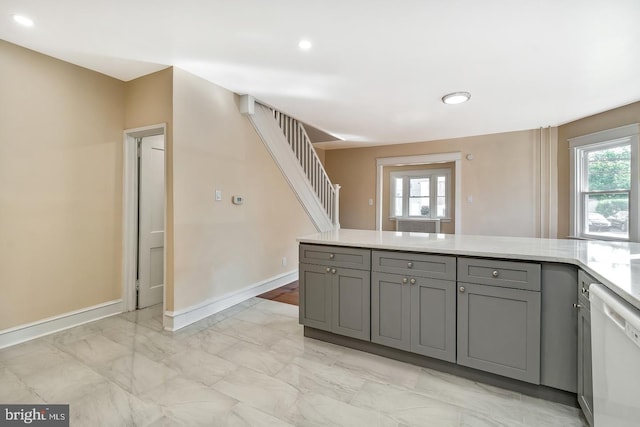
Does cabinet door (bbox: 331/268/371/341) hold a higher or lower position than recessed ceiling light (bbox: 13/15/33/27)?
lower

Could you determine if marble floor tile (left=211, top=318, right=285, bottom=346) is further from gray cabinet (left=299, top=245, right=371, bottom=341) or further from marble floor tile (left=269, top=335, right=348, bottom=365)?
gray cabinet (left=299, top=245, right=371, bottom=341)

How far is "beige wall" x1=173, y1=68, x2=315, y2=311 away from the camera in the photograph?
114 inches

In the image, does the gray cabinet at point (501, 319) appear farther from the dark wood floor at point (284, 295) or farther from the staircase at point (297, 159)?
the staircase at point (297, 159)

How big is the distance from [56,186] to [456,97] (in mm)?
4191

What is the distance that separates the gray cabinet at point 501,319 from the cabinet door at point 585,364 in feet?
0.63

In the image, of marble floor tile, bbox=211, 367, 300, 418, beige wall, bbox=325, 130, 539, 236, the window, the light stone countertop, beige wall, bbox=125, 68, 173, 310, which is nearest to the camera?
the light stone countertop

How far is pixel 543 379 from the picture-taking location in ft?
5.90

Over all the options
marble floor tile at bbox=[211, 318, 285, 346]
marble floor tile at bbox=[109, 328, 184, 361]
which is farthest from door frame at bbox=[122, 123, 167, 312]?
marble floor tile at bbox=[211, 318, 285, 346]

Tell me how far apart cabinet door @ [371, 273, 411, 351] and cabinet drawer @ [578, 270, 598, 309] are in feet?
3.15

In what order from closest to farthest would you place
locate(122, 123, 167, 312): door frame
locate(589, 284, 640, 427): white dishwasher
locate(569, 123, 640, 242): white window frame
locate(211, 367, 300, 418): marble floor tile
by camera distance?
locate(589, 284, 640, 427): white dishwasher < locate(211, 367, 300, 418): marble floor tile < locate(122, 123, 167, 312): door frame < locate(569, 123, 640, 242): white window frame

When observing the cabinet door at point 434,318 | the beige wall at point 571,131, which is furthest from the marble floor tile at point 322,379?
the beige wall at point 571,131

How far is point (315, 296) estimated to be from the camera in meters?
2.61

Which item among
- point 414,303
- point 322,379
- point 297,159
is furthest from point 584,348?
point 297,159

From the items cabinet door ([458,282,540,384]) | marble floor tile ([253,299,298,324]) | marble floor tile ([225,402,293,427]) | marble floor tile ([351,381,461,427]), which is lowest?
marble floor tile ([225,402,293,427])
